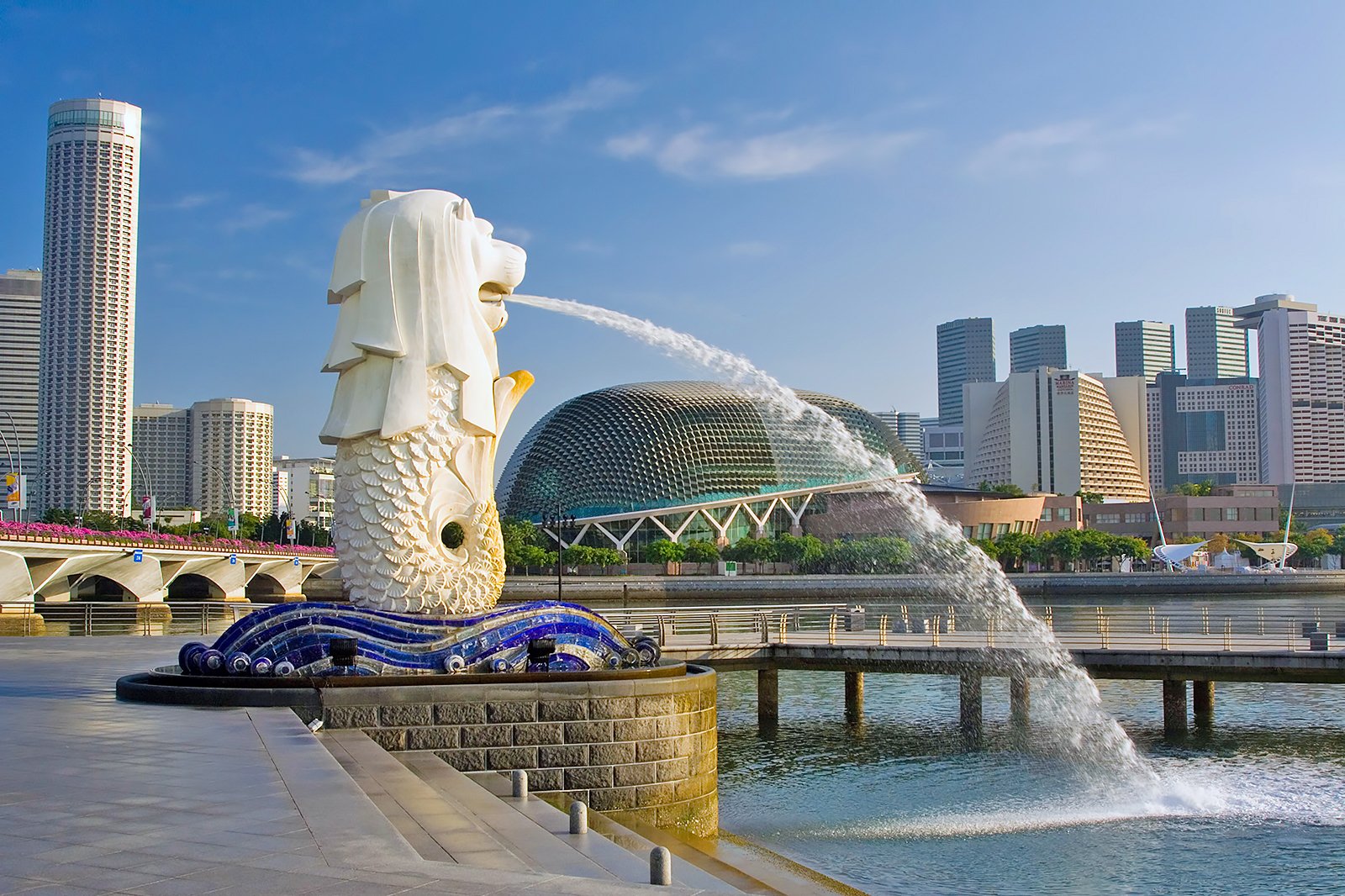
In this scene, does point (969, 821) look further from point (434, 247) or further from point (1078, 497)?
point (1078, 497)

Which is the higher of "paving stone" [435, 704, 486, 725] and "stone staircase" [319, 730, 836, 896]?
"paving stone" [435, 704, 486, 725]

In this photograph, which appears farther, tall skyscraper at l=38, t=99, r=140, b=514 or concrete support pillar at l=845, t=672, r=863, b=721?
tall skyscraper at l=38, t=99, r=140, b=514

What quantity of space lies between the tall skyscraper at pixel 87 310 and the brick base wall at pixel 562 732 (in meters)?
134

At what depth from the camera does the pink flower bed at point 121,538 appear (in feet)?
134

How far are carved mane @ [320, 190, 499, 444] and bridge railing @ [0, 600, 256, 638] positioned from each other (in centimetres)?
931

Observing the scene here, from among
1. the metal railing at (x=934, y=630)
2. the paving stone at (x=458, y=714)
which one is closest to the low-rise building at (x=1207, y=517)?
the metal railing at (x=934, y=630)

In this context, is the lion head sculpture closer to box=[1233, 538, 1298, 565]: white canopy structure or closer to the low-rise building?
box=[1233, 538, 1298, 565]: white canopy structure

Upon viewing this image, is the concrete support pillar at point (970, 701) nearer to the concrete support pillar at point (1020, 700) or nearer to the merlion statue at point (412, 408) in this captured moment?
the concrete support pillar at point (1020, 700)

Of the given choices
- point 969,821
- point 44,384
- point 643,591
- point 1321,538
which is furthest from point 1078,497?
point 969,821

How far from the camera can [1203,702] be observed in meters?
23.9

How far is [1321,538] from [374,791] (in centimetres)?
11078

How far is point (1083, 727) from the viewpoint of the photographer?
21.9m

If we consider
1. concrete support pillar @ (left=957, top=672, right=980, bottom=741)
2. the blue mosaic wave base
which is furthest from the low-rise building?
the blue mosaic wave base

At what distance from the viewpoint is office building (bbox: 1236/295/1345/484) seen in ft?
607
